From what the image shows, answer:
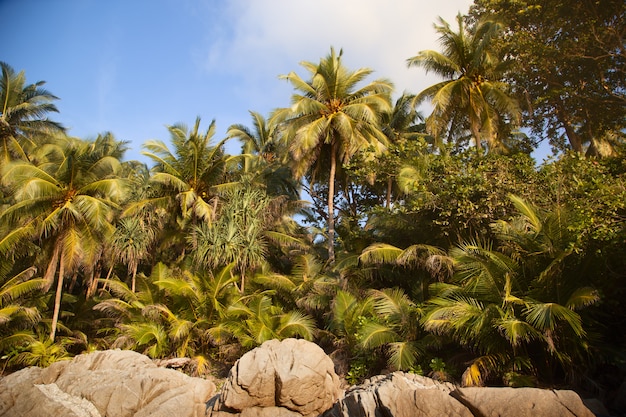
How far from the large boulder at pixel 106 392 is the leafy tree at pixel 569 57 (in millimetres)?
14257

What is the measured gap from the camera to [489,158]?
43.3ft

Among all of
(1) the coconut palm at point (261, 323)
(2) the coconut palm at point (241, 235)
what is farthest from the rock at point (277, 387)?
(2) the coconut palm at point (241, 235)

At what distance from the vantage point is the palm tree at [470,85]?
1644 cm

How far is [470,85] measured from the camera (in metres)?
17.0

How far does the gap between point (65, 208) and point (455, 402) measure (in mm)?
14977

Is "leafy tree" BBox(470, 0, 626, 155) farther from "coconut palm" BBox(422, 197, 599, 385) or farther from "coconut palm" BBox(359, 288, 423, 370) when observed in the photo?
"coconut palm" BBox(359, 288, 423, 370)

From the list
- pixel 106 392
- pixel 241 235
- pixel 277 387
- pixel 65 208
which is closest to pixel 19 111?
pixel 65 208

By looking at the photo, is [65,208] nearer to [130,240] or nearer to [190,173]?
[130,240]

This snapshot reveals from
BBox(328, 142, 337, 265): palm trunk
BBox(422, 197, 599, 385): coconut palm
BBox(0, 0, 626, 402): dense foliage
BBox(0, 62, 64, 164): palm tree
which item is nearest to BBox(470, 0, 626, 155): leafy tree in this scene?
BBox(0, 0, 626, 402): dense foliage

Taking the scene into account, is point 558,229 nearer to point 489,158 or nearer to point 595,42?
point 489,158

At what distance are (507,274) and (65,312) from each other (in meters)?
17.8

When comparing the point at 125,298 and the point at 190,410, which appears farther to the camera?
the point at 125,298

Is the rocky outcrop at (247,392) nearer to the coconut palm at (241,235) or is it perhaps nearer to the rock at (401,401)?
the rock at (401,401)

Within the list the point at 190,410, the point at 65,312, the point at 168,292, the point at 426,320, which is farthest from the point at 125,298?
the point at 426,320
